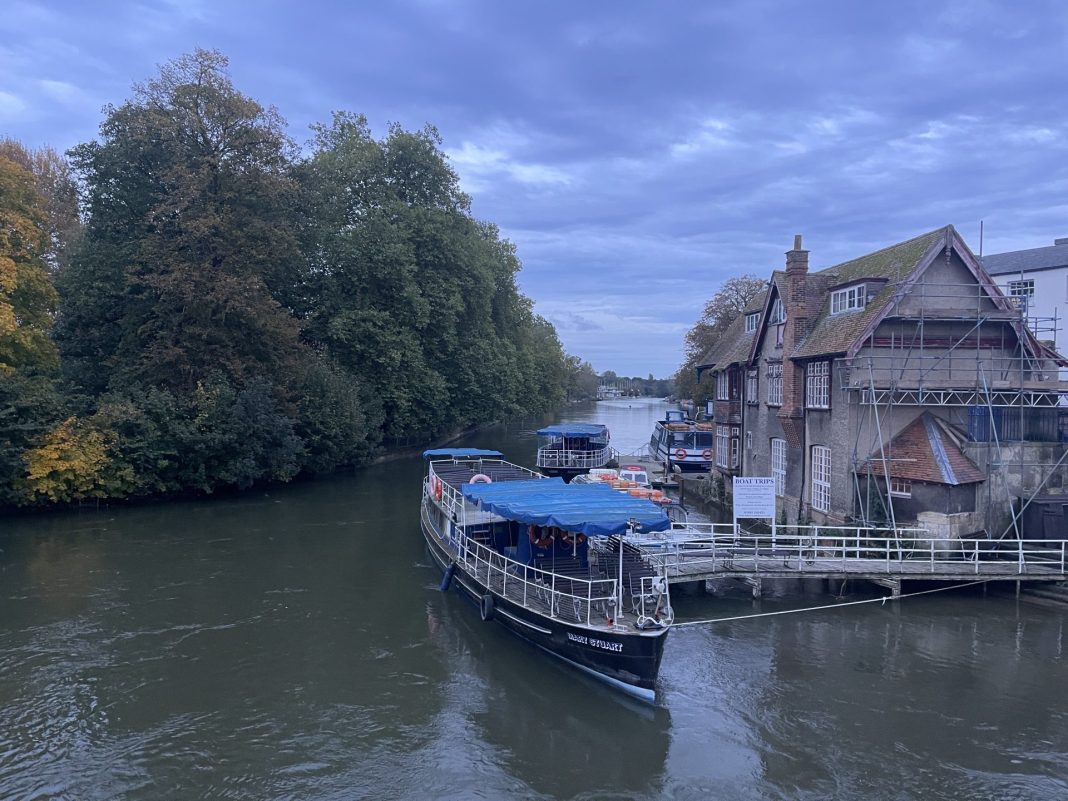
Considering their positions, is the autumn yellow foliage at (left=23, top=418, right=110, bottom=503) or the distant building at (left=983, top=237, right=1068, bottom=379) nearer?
the autumn yellow foliage at (left=23, top=418, right=110, bottom=503)

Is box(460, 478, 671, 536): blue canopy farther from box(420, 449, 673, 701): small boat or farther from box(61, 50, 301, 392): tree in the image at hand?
box(61, 50, 301, 392): tree

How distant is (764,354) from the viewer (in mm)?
33406

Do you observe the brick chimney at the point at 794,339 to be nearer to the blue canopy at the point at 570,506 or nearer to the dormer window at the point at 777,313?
the dormer window at the point at 777,313

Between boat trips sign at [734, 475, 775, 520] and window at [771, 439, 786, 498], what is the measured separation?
8.90 m

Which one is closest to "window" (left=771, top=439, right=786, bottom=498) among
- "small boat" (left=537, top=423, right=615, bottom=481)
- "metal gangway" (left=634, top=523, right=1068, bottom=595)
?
"metal gangway" (left=634, top=523, right=1068, bottom=595)

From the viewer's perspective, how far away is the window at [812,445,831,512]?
27750mm

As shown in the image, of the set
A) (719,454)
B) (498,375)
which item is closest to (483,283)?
(498,375)

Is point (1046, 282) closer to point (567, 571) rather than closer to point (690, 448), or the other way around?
point (690, 448)

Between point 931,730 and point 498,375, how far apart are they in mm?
49627

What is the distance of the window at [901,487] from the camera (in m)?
25.1

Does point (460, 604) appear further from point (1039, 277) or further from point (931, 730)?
point (1039, 277)

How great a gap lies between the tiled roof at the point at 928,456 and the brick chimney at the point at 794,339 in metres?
3.93

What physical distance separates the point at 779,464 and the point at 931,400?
312 inches

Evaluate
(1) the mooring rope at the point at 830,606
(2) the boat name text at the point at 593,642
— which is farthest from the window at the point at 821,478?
(2) the boat name text at the point at 593,642
